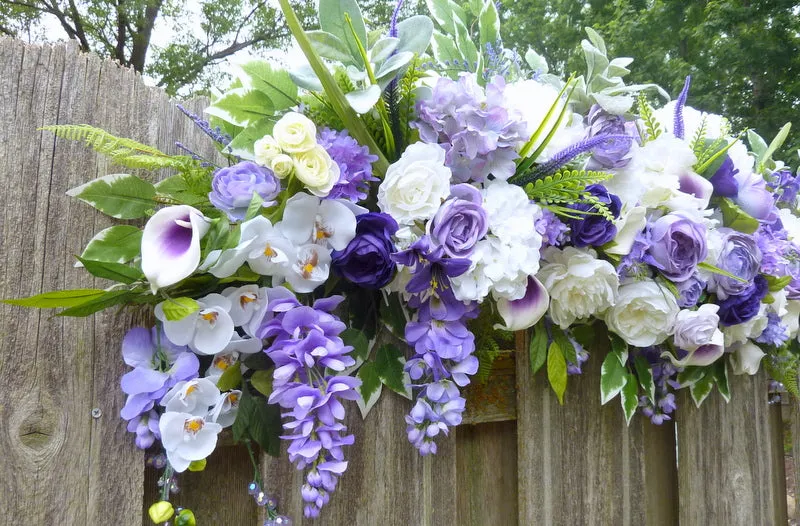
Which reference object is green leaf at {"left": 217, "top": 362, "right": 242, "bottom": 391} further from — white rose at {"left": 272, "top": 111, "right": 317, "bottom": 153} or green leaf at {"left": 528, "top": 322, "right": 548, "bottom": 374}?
green leaf at {"left": 528, "top": 322, "right": 548, "bottom": 374}

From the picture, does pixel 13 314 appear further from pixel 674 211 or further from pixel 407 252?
pixel 674 211

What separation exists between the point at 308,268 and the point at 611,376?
0.68 metres

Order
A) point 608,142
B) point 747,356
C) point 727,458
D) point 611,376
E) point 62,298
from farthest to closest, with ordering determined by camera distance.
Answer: point 727,458
point 747,356
point 611,376
point 608,142
point 62,298

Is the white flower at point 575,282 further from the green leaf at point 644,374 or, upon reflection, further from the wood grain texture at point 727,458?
the wood grain texture at point 727,458

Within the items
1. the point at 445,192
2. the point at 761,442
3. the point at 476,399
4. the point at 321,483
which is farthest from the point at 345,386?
the point at 761,442

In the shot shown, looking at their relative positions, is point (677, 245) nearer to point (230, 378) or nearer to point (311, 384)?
point (311, 384)

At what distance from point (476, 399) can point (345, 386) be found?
43 cm

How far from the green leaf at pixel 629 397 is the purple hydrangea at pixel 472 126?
53 centimetres

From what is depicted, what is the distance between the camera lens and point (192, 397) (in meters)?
0.75

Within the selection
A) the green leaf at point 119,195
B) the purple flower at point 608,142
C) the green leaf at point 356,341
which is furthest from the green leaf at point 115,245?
the purple flower at point 608,142

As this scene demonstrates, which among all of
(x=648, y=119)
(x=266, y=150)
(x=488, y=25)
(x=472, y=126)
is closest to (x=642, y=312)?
(x=648, y=119)

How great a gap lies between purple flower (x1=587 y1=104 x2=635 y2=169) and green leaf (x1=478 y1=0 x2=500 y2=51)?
245 mm

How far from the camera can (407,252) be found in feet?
2.69

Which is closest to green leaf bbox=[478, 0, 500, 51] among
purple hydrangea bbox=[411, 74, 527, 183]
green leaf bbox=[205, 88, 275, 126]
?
purple hydrangea bbox=[411, 74, 527, 183]
